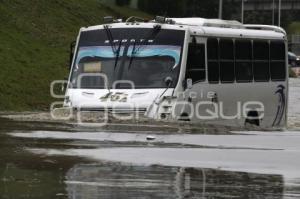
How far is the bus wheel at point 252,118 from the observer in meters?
21.2

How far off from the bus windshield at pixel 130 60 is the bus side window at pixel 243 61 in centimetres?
284

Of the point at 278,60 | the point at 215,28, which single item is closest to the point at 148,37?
the point at 215,28

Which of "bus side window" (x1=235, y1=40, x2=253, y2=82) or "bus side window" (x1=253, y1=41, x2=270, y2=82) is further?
"bus side window" (x1=253, y1=41, x2=270, y2=82)

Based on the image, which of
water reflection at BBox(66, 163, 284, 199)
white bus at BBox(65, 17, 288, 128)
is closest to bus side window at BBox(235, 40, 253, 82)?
white bus at BBox(65, 17, 288, 128)

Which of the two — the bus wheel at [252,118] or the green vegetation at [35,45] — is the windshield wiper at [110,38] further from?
the green vegetation at [35,45]

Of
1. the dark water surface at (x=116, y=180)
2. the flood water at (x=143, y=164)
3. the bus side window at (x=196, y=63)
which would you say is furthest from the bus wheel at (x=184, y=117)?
the dark water surface at (x=116, y=180)

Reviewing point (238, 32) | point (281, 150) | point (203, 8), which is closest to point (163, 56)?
point (238, 32)

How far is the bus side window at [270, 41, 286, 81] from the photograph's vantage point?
2261cm

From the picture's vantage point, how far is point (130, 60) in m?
18.2

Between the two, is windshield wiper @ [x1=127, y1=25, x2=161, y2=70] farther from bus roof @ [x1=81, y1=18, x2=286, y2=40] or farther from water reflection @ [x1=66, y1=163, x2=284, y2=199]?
water reflection @ [x1=66, y1=163, x2=284, y2=199]

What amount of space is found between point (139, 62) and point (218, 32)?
2.89 meters

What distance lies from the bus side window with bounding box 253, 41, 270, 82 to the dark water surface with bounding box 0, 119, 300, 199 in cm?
1121

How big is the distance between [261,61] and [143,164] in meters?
12.3

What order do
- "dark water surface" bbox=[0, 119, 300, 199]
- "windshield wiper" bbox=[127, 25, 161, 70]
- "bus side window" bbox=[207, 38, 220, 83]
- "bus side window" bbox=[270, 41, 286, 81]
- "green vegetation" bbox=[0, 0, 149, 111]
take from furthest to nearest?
"green vegetation" bbox=[0, 0, 149, 111] < "bus side window" bbox=[270, 41, 286, 81] < "bus side window" bbox=[207, 38, 220, 83] < "windshield wiper" bbox=[127, 25, 161, 70] < "dark water surface" bbox=[0, 119, 300, 199]
